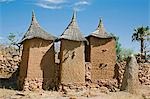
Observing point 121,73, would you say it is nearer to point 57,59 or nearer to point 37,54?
point 57,59

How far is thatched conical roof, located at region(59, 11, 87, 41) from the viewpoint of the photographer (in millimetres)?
21641

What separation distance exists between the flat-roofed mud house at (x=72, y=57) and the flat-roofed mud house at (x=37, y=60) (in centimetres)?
77

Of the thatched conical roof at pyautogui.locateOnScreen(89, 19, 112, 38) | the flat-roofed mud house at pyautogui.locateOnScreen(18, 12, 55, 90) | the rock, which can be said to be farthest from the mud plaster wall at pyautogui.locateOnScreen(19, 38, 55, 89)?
the rock

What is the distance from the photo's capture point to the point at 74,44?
21781 millimetres

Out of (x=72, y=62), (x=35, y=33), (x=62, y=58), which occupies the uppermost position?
(x=35, y=33)

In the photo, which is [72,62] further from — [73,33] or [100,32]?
[100,32]

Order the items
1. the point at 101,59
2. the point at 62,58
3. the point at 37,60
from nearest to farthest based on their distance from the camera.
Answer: the point at 37,60, the point at 62,58, the point at 101,59

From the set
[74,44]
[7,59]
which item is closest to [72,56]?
[74,44]

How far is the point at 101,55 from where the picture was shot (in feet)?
73.9

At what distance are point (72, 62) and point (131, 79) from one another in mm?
4380

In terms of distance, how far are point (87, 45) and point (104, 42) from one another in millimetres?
1228

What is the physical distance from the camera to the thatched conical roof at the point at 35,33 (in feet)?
69.7

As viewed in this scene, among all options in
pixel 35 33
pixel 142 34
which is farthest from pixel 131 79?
pixel 142 34

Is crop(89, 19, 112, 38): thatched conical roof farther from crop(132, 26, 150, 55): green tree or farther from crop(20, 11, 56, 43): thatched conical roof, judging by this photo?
crop(132, 26, 150, 55): green tree
